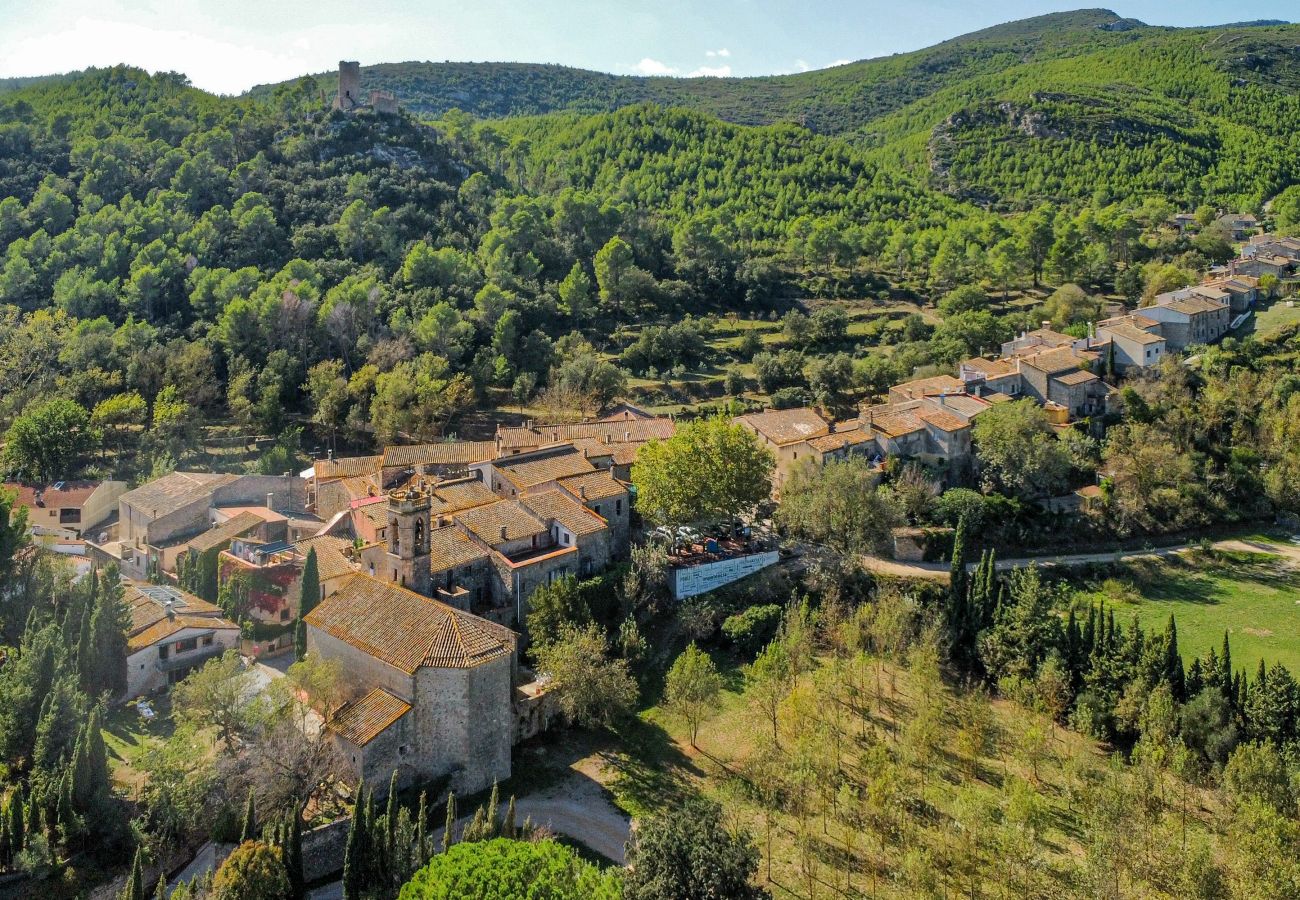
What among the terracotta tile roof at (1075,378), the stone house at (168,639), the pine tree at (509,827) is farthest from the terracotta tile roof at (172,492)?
the terracotta tile roof at (1075,378)

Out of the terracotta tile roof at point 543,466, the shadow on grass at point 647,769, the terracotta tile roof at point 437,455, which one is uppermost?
the terracotta tile roof at point 543,466

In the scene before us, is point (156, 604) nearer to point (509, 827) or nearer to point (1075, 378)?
point (509, 827)

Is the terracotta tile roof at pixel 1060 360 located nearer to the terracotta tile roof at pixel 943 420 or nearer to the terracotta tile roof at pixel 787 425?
the terracotta tile roof at pixel 943 420

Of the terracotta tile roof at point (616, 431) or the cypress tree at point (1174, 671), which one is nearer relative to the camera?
the cypress tree at point (1174, 671)

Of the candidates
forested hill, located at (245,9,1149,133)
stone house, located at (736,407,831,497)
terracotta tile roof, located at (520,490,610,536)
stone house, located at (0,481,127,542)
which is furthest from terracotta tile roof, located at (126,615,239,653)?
forested hill, located at (245,9,1149,133)

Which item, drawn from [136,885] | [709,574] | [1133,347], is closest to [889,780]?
[709,574]

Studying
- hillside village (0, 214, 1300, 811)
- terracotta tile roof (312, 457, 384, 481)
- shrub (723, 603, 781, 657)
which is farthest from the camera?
terracotta tile roof (312, 457, 384, 481)

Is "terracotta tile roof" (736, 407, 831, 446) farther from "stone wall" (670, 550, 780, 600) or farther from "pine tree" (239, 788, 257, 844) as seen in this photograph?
"pine tree" (239, 788, 257, 844)
